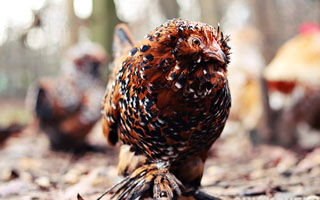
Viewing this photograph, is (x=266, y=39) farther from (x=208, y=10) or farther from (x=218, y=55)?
(x=218, y=55)

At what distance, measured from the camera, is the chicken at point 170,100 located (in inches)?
64.7

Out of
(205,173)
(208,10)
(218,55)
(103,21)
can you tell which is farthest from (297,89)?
(103,21)

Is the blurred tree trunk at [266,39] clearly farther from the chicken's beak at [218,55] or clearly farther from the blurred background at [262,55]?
the chicken's beak at [218,55]

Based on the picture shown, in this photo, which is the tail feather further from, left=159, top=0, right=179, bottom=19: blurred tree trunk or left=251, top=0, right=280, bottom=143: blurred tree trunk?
left=159, top=0, right=179, bottom=19: blurred tree trunk

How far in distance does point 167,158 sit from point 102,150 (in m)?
3.47

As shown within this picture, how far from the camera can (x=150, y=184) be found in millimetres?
1861

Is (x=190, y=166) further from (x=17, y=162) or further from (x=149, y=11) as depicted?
(x=149, y=11)

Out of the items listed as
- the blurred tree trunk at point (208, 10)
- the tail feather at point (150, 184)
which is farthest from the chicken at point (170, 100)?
the blurred tree trunk at point (208, 10)

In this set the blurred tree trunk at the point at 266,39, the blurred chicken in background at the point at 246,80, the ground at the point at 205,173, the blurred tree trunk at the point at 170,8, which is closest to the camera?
the ground at the point at 205,173

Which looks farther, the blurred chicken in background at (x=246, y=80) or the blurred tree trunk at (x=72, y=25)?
the blurred tree trunk at (x=72, y=25)

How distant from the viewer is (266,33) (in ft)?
15.7

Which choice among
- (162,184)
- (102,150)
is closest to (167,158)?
(162,184)

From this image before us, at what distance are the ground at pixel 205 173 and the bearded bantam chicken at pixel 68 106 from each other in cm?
29

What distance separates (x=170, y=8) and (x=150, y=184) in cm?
582
